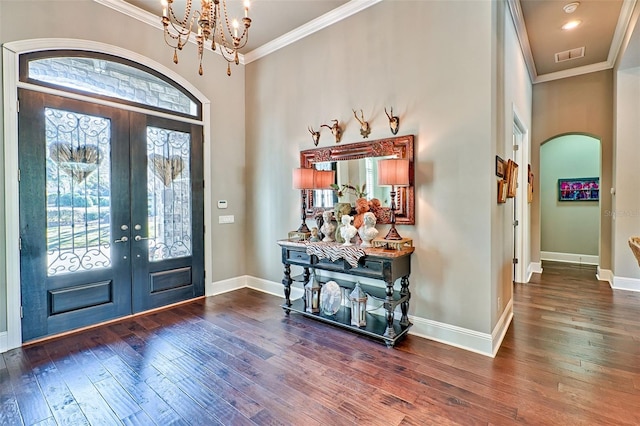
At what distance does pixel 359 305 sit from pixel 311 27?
11.2 feet

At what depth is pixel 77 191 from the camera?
127 inches

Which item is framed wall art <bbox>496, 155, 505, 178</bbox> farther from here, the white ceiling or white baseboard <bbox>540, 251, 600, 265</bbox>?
white baseboard <bbox>540, 251, 600, 265</bbox>

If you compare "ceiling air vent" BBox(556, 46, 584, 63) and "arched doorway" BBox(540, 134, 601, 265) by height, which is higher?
"ceiling air vent" BBox(556, 46, 584, 63)

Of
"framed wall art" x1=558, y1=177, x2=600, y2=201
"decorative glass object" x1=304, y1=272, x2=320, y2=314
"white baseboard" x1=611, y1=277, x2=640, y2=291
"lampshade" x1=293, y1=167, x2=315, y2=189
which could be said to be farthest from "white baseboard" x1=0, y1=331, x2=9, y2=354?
"framed wall art" x1=558, y1=177, x2=600, y2=201

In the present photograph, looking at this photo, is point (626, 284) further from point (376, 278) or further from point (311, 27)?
point (311, 27)

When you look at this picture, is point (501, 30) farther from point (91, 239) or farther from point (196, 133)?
point (91, 239)

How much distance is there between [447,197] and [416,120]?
84cm

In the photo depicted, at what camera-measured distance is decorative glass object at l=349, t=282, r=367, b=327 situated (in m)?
3.05

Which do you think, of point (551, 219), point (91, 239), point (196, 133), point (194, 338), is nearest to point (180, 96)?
point (196, 133)

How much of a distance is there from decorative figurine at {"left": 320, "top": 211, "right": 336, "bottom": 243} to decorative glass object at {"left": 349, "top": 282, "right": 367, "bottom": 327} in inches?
25.6

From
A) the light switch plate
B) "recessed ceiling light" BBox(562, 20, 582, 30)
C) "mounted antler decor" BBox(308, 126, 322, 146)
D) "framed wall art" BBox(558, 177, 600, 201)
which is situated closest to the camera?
"recessed ceiling light" BBox(562, 20, 582, 30)

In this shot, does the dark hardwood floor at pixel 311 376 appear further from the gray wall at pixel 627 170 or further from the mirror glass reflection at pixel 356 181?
the gray wall at pixel 627 170

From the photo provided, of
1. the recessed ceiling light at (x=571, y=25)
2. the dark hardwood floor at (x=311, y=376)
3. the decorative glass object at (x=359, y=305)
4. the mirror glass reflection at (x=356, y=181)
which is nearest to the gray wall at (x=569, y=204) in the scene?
the recessed ceiling light at (x=571, y=25)

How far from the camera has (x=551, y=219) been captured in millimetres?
6863
